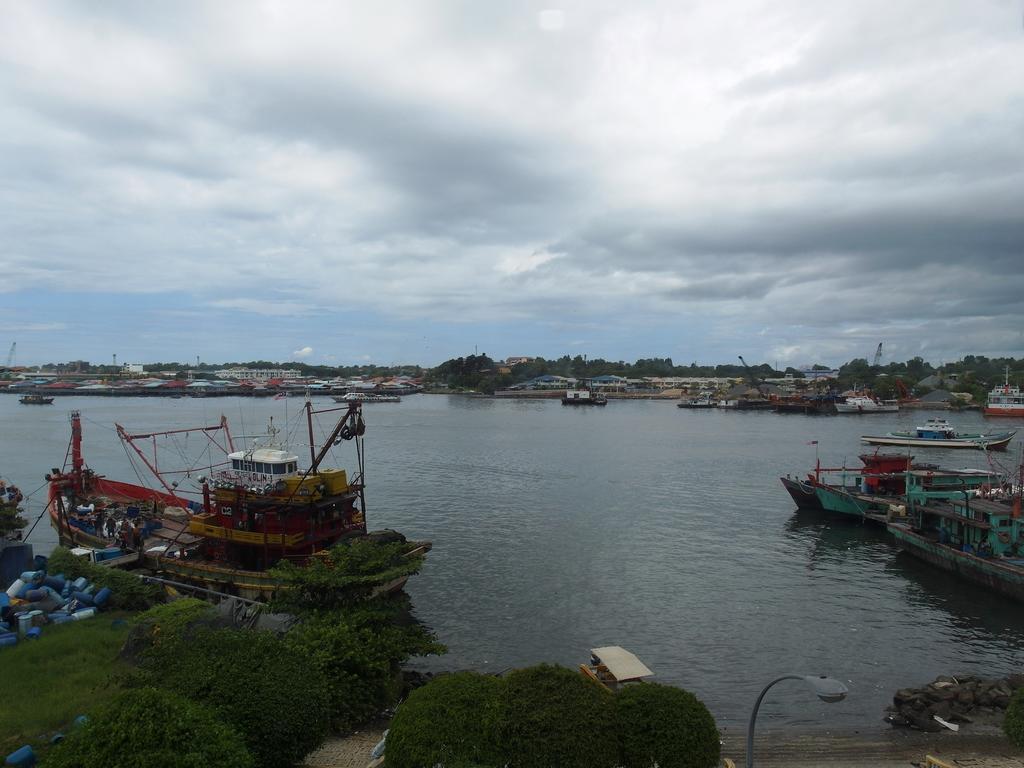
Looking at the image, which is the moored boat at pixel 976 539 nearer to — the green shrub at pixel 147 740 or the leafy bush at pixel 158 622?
the leafy bush at pixel 158 622

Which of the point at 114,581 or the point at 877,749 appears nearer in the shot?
the point at 877,749

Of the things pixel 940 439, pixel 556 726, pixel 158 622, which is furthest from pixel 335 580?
pixel 940 439

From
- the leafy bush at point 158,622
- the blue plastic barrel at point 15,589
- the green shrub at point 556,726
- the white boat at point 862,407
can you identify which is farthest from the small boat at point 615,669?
the white boat at point 862,407

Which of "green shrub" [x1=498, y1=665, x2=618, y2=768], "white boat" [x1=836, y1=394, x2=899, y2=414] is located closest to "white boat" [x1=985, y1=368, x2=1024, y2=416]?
"white boat" [x1=836, y1=394, x2=899, y2=414]

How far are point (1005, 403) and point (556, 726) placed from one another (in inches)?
6163

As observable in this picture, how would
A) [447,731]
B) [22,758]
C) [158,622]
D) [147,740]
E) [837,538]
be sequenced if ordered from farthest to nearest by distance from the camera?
[837,538], [158,622], [22,758], [447,731], [147,740]

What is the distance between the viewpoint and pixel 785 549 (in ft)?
125

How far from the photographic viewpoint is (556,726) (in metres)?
10.9

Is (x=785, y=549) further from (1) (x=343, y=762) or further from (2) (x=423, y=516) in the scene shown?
(1) (x=343, y=762)

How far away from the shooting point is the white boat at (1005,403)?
436 ft

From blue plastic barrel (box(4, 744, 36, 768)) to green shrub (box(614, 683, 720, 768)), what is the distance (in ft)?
34.0

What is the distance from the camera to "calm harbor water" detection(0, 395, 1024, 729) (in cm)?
2306

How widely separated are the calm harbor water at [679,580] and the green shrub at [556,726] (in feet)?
31.8

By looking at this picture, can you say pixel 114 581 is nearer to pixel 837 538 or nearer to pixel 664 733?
pixel 664 733
